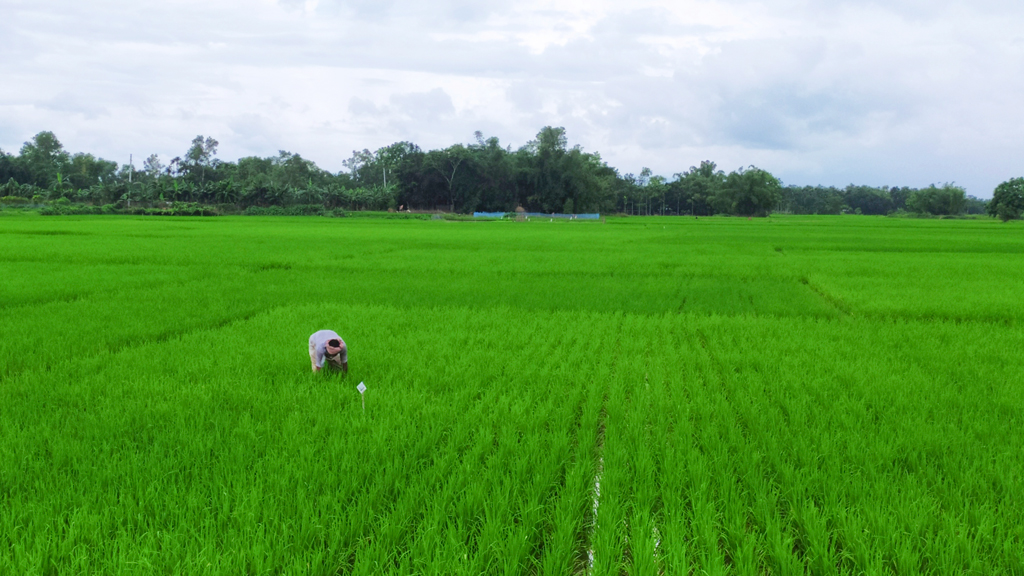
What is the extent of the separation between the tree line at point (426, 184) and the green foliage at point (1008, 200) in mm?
121

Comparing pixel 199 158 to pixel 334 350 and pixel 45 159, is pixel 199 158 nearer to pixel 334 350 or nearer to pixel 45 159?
pixel 45 159

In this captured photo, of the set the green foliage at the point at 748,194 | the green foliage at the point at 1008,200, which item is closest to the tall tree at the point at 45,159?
the green foliage at the point at 748,194

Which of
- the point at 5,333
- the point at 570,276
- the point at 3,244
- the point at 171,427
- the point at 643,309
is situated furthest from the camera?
the point at 3,244

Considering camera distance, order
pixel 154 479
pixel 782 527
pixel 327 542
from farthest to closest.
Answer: pixel 154 479 → pixel 782 527 → pixel 327 542

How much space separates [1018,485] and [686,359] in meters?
2.81

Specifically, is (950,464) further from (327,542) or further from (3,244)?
(3,244)

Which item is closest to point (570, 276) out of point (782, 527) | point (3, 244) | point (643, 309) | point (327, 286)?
point (643, 309)

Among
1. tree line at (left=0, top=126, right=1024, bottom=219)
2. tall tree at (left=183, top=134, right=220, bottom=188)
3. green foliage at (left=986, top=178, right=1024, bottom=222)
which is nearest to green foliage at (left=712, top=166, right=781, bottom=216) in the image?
tree line at (left=0, top=126, right=1024, bottom=219)

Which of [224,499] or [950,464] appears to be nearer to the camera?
[224,499]

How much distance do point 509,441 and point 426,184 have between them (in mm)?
64837

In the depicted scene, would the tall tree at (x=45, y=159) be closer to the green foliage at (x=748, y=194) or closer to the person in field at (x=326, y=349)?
the person in field at (x=326, y=349)

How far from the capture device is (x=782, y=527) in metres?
2.54

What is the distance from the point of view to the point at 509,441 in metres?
3.30

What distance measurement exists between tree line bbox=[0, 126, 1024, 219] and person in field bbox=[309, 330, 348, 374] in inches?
2104
